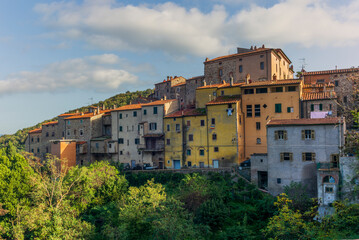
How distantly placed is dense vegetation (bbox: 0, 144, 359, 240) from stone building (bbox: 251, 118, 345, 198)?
1.89 metres

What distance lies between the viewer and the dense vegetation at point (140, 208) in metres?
28.0

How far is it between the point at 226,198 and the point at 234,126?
9894 mm

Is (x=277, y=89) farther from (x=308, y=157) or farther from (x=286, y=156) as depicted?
(x=308, y=157)

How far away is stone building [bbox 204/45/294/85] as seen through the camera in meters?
49.8

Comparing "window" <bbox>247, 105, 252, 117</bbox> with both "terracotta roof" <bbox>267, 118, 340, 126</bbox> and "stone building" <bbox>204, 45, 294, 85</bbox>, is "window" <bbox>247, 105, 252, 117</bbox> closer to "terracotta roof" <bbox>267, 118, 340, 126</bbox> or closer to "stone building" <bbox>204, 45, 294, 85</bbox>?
"stone building" <bbox>204, 45, 294, 85</bbox>

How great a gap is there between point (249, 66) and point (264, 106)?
1004 centimetres

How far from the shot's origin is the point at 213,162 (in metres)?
44.2

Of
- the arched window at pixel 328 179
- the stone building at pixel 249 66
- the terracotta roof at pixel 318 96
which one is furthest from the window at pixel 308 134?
the stone building at pixel 249 66

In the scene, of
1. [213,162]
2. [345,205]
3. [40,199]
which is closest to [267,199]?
[213,162]

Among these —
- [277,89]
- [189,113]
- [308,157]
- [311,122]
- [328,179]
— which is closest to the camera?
[328,179]

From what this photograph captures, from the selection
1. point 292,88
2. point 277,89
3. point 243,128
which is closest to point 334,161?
point 292,88

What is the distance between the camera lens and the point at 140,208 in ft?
102

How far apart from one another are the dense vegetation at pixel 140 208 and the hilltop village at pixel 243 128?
2970 millimetres

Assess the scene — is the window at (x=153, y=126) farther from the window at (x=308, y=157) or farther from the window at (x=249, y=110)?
the window at (x=308, y=157)
